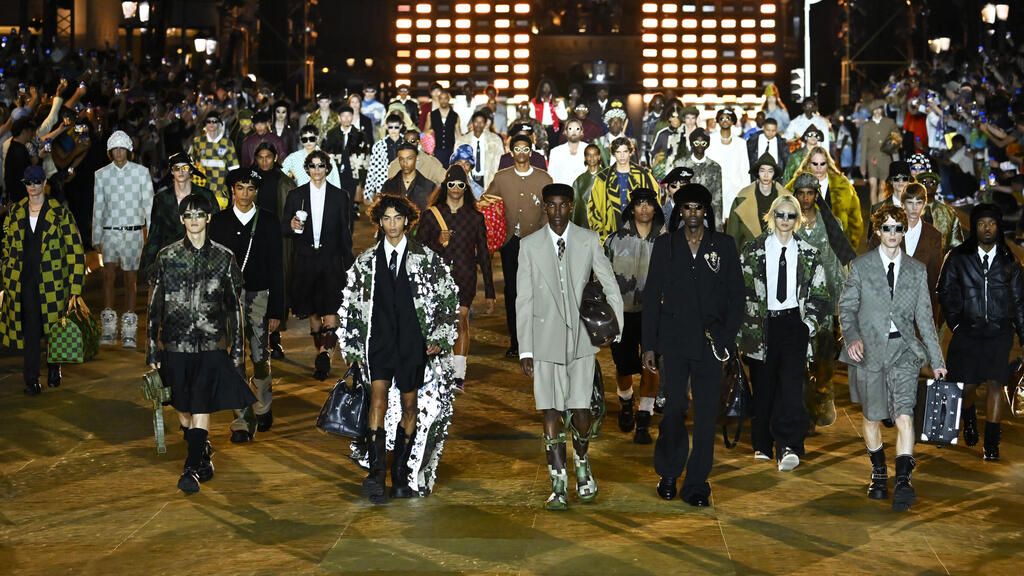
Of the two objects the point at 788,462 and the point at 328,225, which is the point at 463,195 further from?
the point at 788,462

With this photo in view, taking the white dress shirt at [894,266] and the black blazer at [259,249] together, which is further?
the black blazer at [259,249]

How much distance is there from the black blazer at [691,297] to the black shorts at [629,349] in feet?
6.02

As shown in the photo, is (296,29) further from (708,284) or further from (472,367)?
(708,284)

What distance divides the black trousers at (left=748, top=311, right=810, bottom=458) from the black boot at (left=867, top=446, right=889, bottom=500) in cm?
92

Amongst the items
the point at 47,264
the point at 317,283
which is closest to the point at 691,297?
the point at 317,283

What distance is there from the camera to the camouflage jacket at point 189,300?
9.88 metres

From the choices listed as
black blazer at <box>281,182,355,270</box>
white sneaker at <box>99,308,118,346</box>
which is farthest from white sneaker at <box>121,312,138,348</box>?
black blazer at <box>281,182,355,270</box>

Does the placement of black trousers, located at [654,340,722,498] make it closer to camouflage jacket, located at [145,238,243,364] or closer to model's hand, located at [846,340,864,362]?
model's hand, located at [846,340,864,362]

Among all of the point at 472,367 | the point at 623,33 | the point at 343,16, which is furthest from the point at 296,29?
the point at 472,367

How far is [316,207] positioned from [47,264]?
227cm

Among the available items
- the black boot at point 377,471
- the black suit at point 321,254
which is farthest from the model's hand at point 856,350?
the black suit at point 321,254

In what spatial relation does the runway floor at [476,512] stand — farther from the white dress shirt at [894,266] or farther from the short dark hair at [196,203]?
the short dark hair at [196,203]

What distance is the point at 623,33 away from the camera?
44.8 meters

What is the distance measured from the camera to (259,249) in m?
11.7
